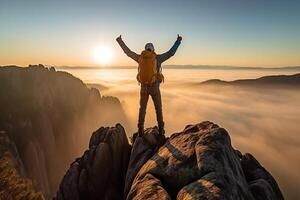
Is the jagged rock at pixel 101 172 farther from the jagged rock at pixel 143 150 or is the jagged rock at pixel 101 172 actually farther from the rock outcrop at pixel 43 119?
the rock outcrop at pixel 43 119

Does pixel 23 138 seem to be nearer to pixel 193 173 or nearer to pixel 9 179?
pixel 9 179

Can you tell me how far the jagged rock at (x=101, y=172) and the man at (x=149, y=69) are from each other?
4.01m

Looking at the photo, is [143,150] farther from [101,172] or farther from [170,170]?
[170,170]

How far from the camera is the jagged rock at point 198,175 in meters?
11.6

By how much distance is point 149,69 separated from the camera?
1948 cm

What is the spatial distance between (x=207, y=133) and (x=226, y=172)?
3.50m

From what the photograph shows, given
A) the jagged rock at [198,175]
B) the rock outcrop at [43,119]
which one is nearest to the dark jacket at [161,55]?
the jagged rock at [198,175]

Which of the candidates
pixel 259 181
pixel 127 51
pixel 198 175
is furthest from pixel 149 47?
pixel 259 181

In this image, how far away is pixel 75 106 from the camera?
175m

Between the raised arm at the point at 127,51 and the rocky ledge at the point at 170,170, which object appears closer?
the rocky ledge at the point at 170,170

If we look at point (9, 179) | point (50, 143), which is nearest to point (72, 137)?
point (50, 143)

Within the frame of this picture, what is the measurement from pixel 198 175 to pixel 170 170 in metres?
1.67

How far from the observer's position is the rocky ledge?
12297 millimetres

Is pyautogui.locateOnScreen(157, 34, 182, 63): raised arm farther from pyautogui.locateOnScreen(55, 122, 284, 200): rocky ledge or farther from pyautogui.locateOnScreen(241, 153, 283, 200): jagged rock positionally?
pyautogui.locateOnScreen(241, 153, 283, 200): jagged rock
